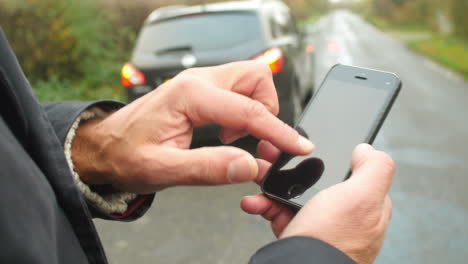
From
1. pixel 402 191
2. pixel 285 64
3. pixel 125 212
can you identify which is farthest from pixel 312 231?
pixel 285 64

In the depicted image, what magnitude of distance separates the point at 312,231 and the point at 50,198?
555 millimetres

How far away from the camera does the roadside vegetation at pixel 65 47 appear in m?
6.91

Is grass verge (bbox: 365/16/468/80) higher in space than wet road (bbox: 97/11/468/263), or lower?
lower

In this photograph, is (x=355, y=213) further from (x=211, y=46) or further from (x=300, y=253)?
(x=211, y=46)

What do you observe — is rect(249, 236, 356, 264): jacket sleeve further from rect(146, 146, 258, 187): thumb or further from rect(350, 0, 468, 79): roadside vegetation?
rect(350, 0, 468, 79): roadside vegetation

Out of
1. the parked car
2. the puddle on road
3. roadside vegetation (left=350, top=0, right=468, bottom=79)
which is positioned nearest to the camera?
the puddle on road

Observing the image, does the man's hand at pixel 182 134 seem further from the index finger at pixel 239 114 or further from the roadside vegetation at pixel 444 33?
the roadside vegetation at pixel 444 33

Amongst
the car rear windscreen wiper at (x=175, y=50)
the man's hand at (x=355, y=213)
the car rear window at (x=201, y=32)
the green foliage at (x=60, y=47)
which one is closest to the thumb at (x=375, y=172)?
the man's hand at (x=355, y=213)

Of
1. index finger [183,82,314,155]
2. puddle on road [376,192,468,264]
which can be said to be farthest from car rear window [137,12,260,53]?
index finger [183,82,314,155]

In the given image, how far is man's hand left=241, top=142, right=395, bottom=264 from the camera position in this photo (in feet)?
3.32

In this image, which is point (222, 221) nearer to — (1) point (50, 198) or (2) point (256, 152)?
(2) point (256, 152)

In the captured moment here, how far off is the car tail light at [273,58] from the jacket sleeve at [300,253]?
3496 millimetres

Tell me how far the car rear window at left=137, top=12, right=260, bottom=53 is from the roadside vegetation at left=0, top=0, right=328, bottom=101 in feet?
8.48

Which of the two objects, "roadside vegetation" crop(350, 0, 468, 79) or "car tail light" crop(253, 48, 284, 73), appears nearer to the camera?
"car tail light" crop(253, 48, 284, 73)
